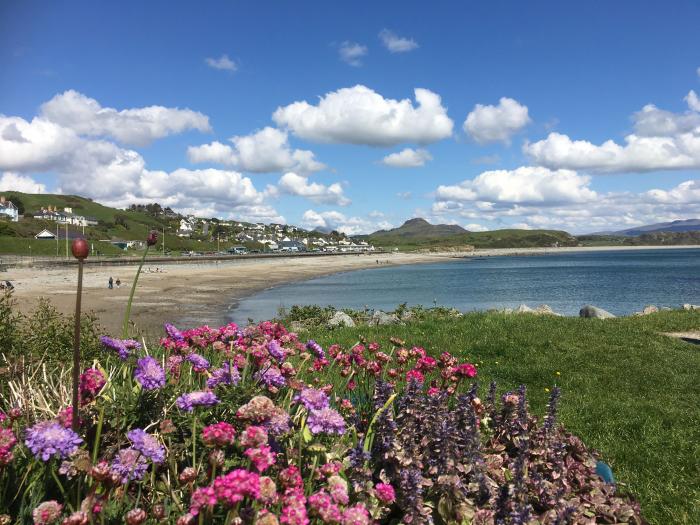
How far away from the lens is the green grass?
5477 millimetres

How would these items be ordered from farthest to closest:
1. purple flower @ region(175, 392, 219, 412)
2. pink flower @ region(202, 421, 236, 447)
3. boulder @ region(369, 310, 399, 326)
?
1. boulder @ region(369, 310, 399, 326)
2. purple flower @ region(175, 392, 219, 412)
3. pink flower @ region(202, 421, 236, 447)

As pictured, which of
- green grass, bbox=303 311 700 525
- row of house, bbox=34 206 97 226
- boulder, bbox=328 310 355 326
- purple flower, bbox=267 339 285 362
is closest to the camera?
purple flower, bbox=267 339 285 362

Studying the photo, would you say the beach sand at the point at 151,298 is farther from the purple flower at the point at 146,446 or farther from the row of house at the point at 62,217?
the row of house at the point at 62,217

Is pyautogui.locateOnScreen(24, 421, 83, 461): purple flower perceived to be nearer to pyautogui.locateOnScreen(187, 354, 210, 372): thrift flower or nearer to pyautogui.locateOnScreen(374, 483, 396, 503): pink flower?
pyautogui.locateOnScreen(187, 354, 210, 372): thrift flower

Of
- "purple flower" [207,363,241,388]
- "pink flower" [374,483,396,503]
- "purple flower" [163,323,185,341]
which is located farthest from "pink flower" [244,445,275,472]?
"purple flower" [163,323,185,341]

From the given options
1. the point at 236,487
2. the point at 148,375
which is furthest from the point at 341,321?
the point at 236,487

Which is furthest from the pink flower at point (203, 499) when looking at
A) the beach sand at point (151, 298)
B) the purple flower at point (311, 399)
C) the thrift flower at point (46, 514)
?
the beach sand at point (151, 298)

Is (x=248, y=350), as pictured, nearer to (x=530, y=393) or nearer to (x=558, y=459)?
(x=558, y=459)

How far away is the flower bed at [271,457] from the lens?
2215 millimetres

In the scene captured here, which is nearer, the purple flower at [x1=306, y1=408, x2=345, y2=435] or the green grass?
the purple flower at [x1=306, y1=408, x2=345, y2=435]

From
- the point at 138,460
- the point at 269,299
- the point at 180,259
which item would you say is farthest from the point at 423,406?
the point at 180,259

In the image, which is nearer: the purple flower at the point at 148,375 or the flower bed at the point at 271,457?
the flower bed at the point at 271,457

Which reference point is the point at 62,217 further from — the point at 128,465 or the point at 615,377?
the point at 128,465

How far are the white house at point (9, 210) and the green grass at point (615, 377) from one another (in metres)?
167
